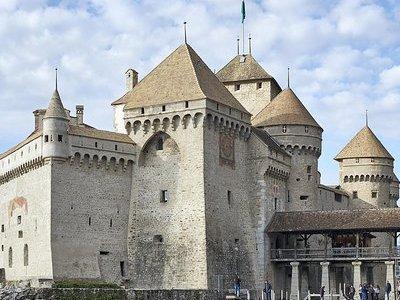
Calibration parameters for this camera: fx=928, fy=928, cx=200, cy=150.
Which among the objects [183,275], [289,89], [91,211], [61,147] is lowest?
[183,275]

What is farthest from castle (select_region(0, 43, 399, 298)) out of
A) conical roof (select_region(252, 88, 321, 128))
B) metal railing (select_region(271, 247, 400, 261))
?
conical roof (select_region(252, 88, 321, 128))

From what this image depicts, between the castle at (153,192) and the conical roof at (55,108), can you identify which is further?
the castle at (153,192)

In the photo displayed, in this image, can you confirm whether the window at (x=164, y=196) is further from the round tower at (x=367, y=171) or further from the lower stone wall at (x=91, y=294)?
the round tower at (x=367, y=171)

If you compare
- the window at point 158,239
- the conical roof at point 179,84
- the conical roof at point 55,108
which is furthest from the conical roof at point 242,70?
the conical roof at point 55,108

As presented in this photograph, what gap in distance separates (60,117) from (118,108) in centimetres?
1044

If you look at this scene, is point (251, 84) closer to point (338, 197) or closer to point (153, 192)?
point (338, 197)

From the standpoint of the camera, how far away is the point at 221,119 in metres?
58.5

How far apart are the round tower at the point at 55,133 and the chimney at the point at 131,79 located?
39.4 ft

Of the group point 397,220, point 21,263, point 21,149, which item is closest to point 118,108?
point 21,149

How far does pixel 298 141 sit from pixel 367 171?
15304mm

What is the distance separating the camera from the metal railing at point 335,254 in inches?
2351

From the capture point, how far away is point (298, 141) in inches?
2694

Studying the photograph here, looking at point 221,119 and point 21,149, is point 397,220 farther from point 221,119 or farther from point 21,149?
point 21,149

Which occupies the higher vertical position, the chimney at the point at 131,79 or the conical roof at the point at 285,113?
the chimney at the point at 131,79
